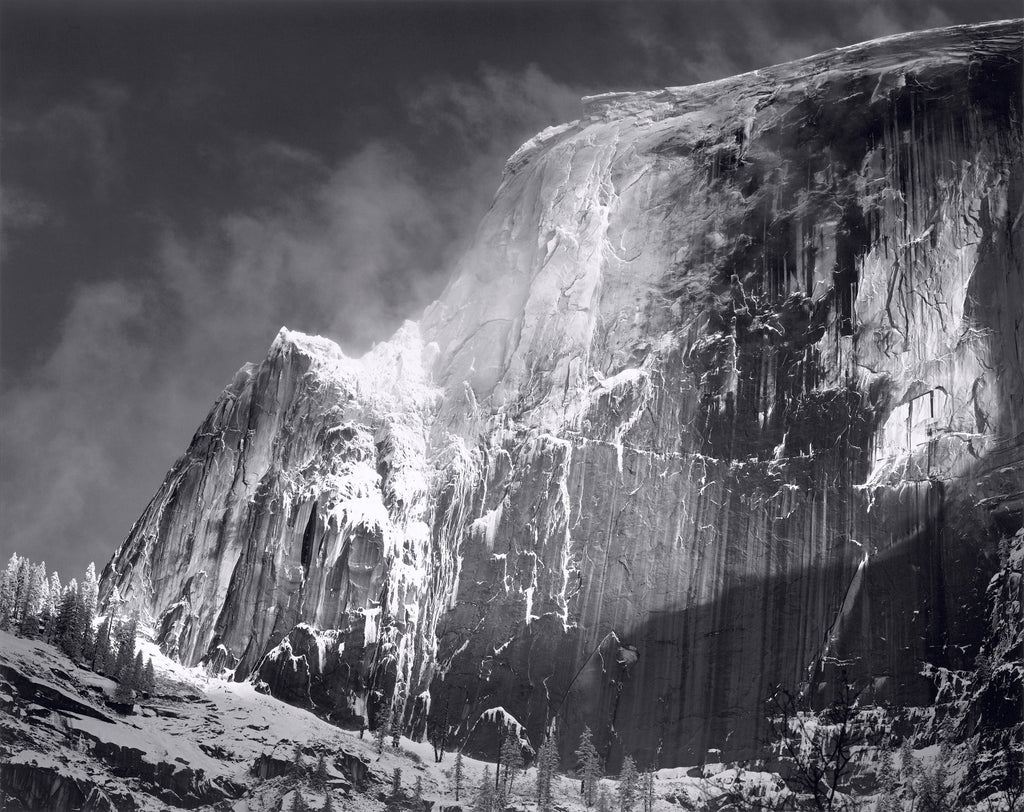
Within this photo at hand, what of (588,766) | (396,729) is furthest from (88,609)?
(588,766)

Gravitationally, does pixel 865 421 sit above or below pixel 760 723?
above

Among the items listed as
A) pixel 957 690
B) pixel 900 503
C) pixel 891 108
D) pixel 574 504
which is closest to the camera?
pixel 957 690

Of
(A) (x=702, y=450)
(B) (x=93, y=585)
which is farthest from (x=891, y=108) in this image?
(B) (x=93, y=585)

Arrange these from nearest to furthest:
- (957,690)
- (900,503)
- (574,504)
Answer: (957,690)
(900,503)
(574,504)

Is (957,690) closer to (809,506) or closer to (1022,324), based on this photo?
(809,506)

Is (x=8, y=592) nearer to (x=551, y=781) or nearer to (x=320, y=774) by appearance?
(x=320, y=774)

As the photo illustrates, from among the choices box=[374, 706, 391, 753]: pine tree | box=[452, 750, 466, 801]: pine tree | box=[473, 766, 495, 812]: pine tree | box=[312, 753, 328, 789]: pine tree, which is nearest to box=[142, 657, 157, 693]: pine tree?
box=[312, 753, 328, 789]: pine tree

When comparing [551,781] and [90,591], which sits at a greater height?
[90,591]

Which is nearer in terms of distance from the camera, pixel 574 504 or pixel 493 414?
pixel 574 504

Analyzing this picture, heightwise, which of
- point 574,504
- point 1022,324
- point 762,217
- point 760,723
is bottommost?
point 760,723
